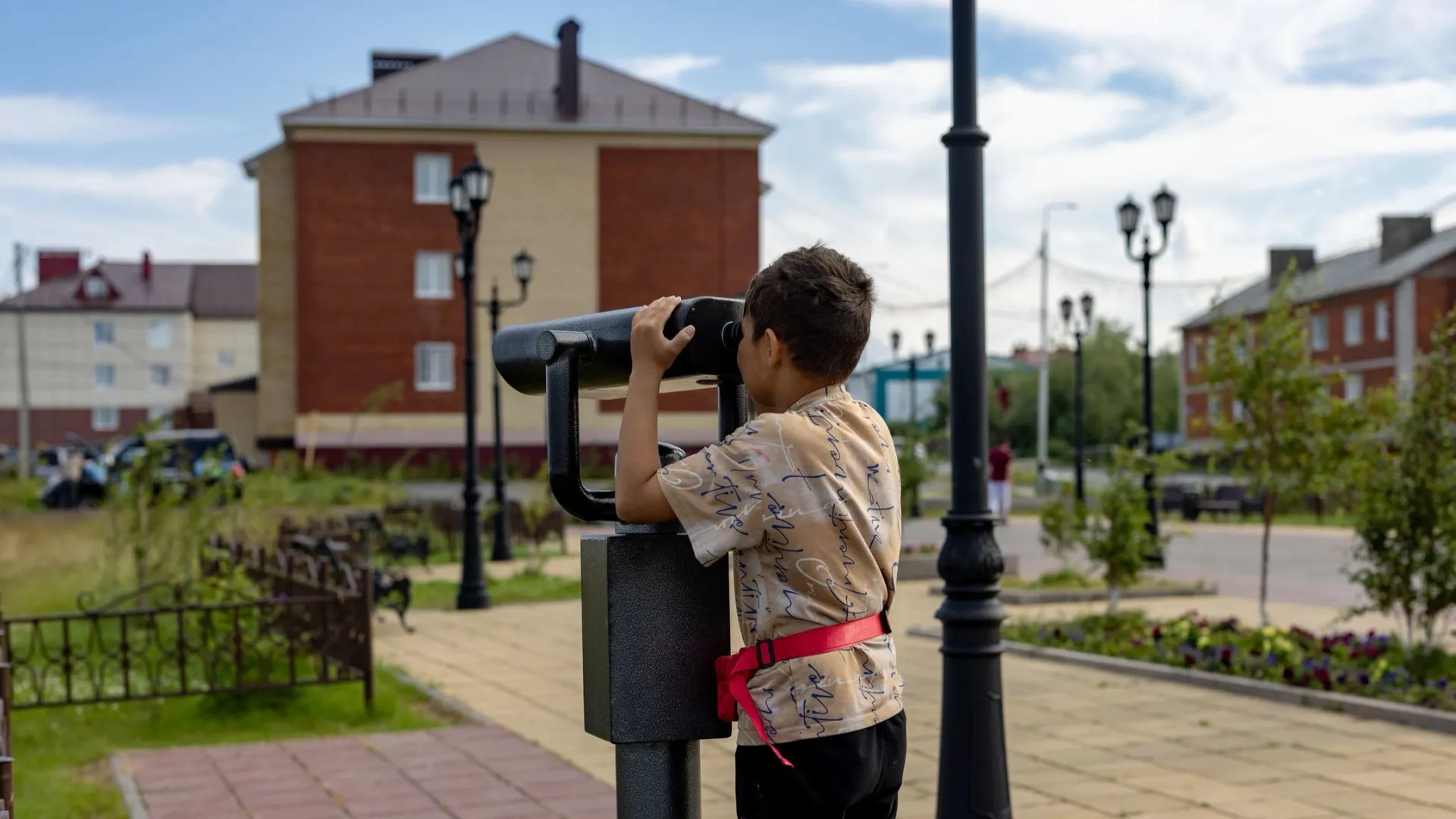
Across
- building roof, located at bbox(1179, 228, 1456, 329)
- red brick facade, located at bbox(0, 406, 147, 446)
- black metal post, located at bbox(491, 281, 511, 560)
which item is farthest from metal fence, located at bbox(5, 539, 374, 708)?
red brick facade, located at bbox(0, 406, 147, 446)

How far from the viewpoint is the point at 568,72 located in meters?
40.9

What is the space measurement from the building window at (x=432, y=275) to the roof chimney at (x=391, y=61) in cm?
1044

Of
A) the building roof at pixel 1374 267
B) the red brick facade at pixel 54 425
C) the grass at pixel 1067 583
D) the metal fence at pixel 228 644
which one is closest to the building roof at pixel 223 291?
the red brick facade at pixel 54 425

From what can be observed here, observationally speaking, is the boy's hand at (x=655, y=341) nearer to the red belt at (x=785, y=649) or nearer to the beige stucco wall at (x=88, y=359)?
the red belt at (x=785, y=649)

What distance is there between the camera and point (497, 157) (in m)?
40.5

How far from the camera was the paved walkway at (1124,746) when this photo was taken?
233 inches

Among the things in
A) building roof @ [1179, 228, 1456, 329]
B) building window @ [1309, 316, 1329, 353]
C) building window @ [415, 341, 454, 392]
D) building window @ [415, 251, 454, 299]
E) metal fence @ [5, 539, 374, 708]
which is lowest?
metal fence @ [5, 539, 374, 708]

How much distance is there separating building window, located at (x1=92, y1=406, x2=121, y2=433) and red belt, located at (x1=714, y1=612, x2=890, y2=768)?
8005 centimetres

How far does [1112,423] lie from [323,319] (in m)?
49.1

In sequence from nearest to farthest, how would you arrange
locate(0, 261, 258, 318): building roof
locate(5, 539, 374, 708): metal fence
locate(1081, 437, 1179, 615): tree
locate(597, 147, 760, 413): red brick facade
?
1. locate(5, 539, 374, 708): metal fence
2. locate(1081, 437, 1179, 615): tree
3. locate(597, 147, 760, 413): red brick facade
4. locate(0, 261, 258, 318): building roof

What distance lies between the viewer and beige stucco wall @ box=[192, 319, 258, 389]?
77062 mm

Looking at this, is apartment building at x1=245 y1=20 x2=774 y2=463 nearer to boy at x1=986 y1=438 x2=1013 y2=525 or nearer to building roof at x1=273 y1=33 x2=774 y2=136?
building roof at x1=273 y1=33 x2=774 y2=136

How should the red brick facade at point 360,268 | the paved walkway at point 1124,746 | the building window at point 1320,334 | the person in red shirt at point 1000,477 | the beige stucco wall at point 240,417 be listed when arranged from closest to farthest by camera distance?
the paved walkway at point 1124,746 < the person in red shirt at point 1000,477 < the red brick facade at point 360,268 < the beige stucco wall at point 240,417 < the building window at point 1320,334

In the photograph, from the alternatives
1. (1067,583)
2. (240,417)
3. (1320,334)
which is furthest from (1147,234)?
(1320,334)
